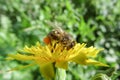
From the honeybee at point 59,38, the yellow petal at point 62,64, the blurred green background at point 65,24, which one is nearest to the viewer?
the yellow petal at point 62,64

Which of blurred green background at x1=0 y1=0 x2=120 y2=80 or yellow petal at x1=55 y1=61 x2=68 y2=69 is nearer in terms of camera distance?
yellow petal at x1=55 y1=61 x2=68 y2=69

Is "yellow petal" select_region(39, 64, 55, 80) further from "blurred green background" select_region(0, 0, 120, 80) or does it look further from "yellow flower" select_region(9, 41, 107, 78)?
"blurred green background" select_region(0, 0, 120, 80)

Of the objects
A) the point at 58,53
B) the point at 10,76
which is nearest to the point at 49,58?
the point at 58,53

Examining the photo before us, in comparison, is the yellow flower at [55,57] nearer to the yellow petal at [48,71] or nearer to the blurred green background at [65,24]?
the yellow petal at [48,71]

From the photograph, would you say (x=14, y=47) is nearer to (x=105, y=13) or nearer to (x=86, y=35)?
(x=86, y=35)

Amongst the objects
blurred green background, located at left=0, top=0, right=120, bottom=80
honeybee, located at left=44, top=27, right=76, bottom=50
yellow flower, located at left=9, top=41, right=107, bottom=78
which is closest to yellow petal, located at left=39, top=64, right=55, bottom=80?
yellow flower, located at left=9, top=41, right=107, bottom=78

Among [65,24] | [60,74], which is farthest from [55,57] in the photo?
[65,24]

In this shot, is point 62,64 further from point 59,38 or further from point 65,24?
point 65,24

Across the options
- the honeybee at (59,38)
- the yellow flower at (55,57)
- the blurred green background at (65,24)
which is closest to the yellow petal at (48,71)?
the yellow flower at (55,57)
